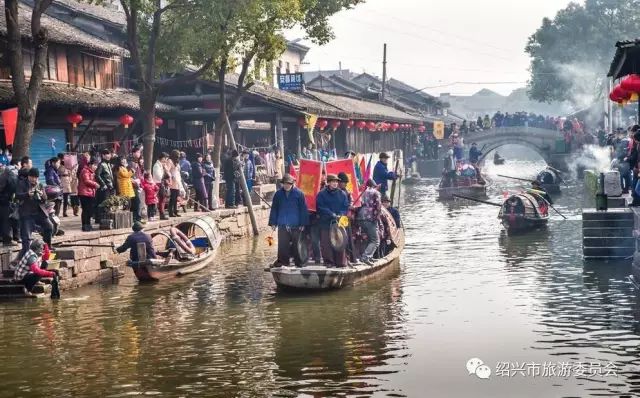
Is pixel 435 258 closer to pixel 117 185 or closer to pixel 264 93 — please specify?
pixel 117 185

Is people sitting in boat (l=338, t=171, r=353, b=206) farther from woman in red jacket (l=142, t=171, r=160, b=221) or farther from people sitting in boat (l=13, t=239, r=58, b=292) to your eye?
woman in red jacket (l=142, t=171, r=160, b=221)

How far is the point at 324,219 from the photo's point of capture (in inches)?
673

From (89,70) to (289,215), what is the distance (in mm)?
15834

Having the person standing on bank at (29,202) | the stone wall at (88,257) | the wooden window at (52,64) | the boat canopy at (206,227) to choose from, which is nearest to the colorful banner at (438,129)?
the wooden window at (52,64)

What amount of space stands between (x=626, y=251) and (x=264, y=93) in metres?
18.6

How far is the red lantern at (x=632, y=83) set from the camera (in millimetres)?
17766

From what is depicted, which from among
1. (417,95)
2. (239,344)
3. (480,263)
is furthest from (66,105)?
(417,95)

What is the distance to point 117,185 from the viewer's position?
71.1 ft

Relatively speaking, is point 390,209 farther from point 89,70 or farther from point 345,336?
point 89,70

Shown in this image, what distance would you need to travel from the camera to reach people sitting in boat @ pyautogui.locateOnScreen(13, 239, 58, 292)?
1662 centimetres

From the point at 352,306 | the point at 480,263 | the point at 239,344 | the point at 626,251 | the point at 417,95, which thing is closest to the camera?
the point at 239,344

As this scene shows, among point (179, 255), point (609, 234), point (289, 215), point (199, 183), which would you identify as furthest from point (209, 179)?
point (609, 234)

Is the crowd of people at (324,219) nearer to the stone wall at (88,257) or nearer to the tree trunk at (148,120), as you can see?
the stone wall at (88,257)

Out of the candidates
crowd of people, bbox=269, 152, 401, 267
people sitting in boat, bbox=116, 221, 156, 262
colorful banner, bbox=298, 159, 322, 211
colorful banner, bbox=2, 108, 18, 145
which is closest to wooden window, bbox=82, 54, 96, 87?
colorful banner, bbox=2, 108, 18, 145
